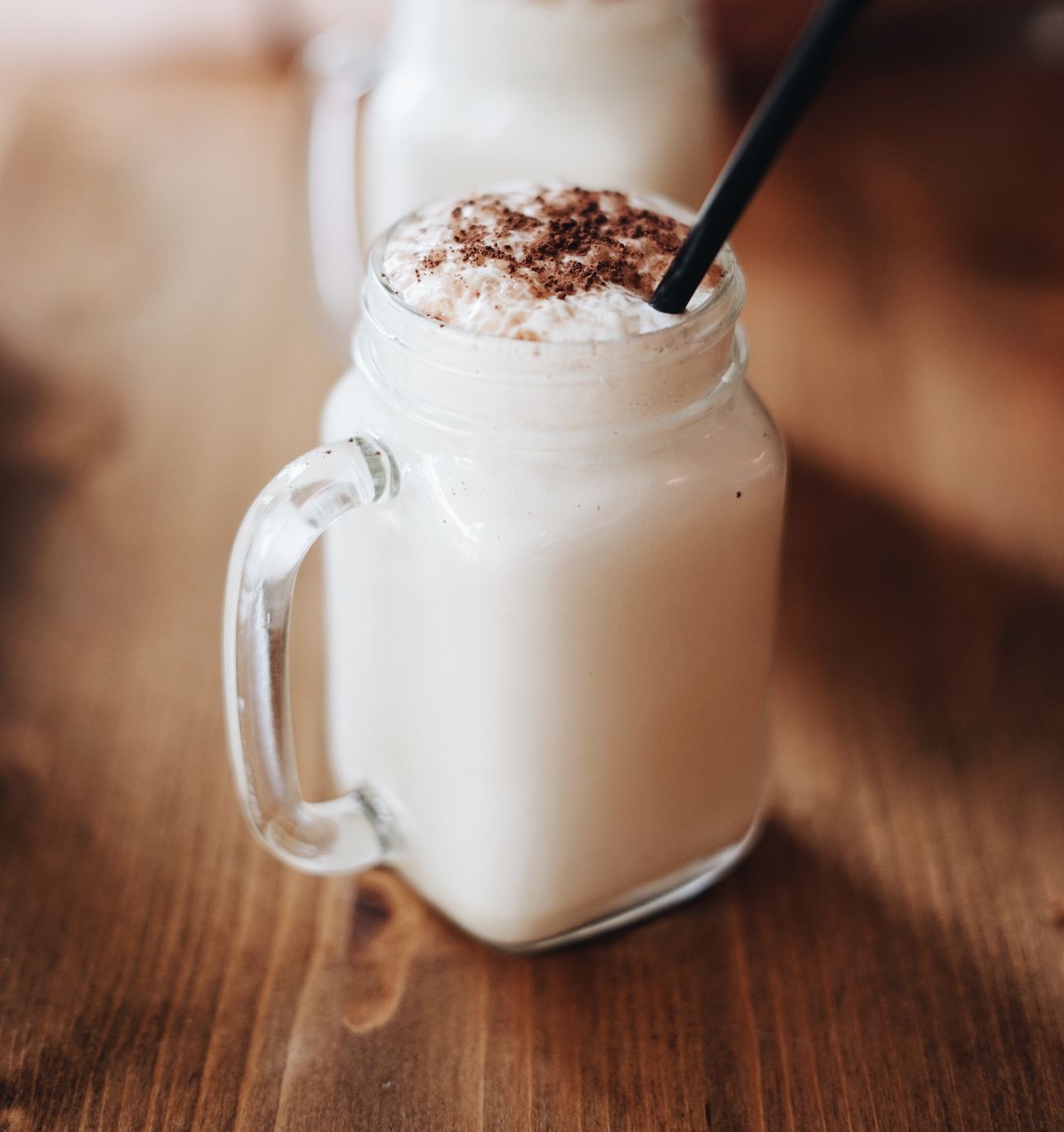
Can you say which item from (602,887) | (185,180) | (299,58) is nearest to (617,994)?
(602,887)

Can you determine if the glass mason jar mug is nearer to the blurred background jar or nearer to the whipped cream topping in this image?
the whipped cream topping

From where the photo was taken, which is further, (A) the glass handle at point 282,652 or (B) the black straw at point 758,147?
(A) the glass handle at point 282,652

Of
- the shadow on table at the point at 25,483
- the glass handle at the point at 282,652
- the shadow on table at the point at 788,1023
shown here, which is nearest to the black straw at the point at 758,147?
the glass handle at the point at 282,652

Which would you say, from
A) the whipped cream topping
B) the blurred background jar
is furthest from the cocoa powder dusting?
the blurred background jar

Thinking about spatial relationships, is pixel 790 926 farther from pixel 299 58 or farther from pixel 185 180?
pixel 299 58

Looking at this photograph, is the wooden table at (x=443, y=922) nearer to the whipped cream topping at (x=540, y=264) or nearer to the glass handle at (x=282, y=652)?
the glass handle at (x=282, y=652)

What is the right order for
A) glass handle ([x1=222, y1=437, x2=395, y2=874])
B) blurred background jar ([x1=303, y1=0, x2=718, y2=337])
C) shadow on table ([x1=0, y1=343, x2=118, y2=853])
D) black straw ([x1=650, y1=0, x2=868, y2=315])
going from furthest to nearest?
blurred background jar ([x1=303, y1=0, x2=718, y2=337]), shadow on table ([x1=0, y1=343, x2=118, y2=853]), glass handle ([x1=222, y1=437, x2=395, y2=874]), black straw ([x1=650, y1=0, x2=868, y2=315])
